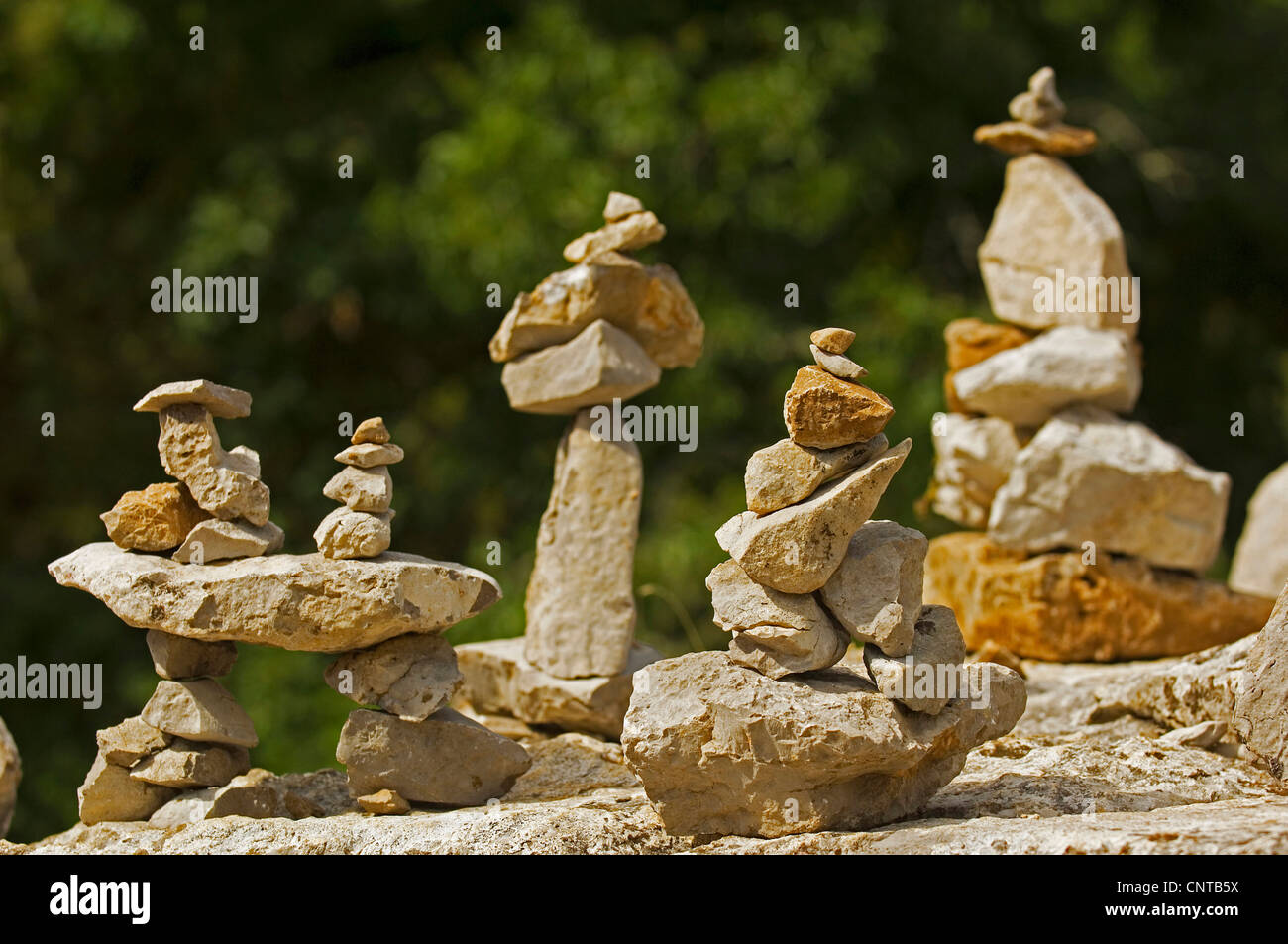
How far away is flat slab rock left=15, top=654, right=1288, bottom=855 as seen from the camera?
14.4 feet

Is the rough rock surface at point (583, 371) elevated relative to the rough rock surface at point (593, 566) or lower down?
elevated

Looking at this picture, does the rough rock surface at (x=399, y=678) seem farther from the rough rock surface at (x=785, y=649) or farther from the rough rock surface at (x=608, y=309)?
the rough rock surface at (x=608, y=309)

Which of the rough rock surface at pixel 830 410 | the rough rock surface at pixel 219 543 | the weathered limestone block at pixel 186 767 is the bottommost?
the weathered limestone block at pixel 186 767

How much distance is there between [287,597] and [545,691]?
5.02 feet

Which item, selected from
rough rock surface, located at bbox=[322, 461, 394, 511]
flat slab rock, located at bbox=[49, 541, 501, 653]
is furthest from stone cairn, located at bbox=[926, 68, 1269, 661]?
rough rock surface, located at bbox=[322, 461, 394, 511]

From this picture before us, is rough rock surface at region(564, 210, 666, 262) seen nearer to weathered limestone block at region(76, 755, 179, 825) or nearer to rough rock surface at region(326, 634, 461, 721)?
rough rock surface at region(326, 634, 461, 721)

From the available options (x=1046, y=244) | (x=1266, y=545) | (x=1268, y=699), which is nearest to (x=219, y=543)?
(x=1268, y=699)

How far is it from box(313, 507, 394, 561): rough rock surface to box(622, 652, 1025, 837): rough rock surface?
110 cm

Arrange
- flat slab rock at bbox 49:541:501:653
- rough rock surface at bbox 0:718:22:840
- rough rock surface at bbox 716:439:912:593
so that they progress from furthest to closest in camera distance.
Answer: rough rock surface at bbox 0:718:22:840, flat slab rock at bbox 49:541:501:653, rough rock surface at bbox 716:439:912:593

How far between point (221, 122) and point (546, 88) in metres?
3.17

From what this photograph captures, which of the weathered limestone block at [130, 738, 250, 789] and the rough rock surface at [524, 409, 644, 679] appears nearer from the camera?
the weathered limestone block at [130, 738, 250, 789]

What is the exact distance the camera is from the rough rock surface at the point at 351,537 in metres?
5.31

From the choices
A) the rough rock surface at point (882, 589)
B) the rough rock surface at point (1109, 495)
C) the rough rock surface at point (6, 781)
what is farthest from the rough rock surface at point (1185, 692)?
the rough rock surface at point (6, 781)
